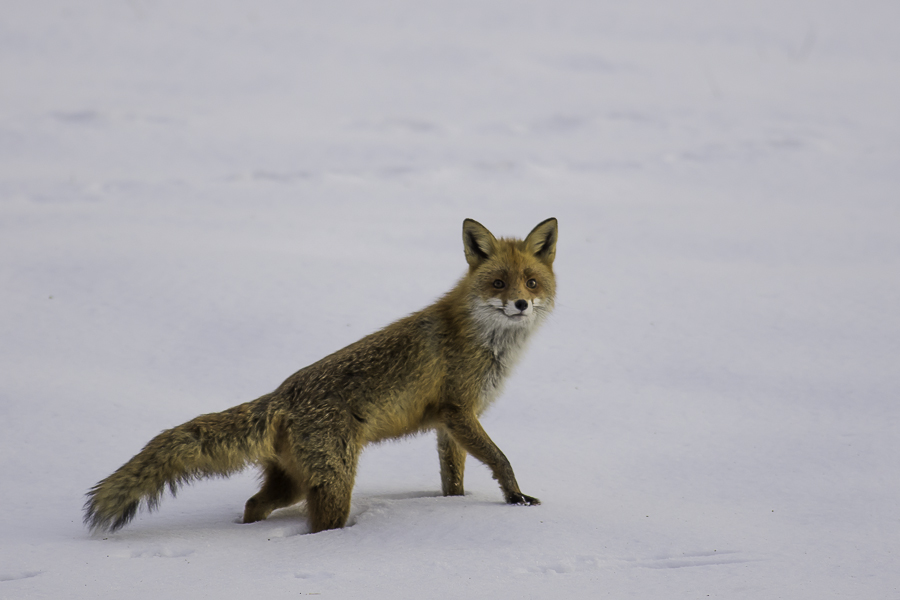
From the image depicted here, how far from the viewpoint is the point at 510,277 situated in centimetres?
464

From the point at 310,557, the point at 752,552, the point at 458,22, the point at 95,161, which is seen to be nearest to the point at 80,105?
the point at 95,161

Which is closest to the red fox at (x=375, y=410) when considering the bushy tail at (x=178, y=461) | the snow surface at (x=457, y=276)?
the bushy tail at (x=178, y=461)

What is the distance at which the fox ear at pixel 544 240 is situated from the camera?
16.1ft

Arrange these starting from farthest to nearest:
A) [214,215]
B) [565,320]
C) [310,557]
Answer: [214,215] < [565,320] < [310,557]

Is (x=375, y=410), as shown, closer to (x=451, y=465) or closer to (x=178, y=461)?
(x=451, y=465)

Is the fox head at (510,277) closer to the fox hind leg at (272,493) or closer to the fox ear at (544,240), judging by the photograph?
the fox ear at (544,240)

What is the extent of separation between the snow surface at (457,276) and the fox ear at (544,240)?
1397 mm

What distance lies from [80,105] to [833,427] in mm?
12471

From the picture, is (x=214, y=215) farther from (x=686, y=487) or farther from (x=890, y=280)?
(x=890, y=280)

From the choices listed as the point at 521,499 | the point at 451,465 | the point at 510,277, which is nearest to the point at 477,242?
the point at 510,277

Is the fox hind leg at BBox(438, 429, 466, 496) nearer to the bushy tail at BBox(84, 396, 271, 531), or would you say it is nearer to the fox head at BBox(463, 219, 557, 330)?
the fox head at BBox(463, 219, 557, 330)

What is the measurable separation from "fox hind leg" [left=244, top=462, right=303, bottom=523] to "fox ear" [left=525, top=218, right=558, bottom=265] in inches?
79.4

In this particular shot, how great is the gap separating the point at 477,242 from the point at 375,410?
1228 millimetres

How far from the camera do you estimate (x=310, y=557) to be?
373 centimetres
